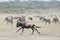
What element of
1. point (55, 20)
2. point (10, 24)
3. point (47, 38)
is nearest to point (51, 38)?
point (47, 38)

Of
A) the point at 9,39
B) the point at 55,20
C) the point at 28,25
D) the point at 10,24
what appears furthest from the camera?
the point at 55,20

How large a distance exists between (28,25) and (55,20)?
53.3 ft

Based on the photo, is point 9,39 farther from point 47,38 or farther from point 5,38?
point 47,38

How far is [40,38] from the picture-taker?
2192 centimetres

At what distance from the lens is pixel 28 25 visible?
77.1 ft

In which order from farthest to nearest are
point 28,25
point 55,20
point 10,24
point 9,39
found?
1. point 55,20
2. point 10,24
3. point 28,25
4. point 9,39

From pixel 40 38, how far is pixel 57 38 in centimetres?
145

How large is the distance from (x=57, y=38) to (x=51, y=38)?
1.87 feet

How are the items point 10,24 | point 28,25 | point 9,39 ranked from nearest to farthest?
point 9,39 < point 28,25 < point 10,24

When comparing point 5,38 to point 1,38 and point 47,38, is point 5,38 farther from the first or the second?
point 47,38

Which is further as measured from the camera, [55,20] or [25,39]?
[55,20]

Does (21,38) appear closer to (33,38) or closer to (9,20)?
(33,38)

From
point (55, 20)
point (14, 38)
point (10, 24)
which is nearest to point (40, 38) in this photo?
point (14, 38)

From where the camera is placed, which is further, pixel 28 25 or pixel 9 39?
pixel 28 25
